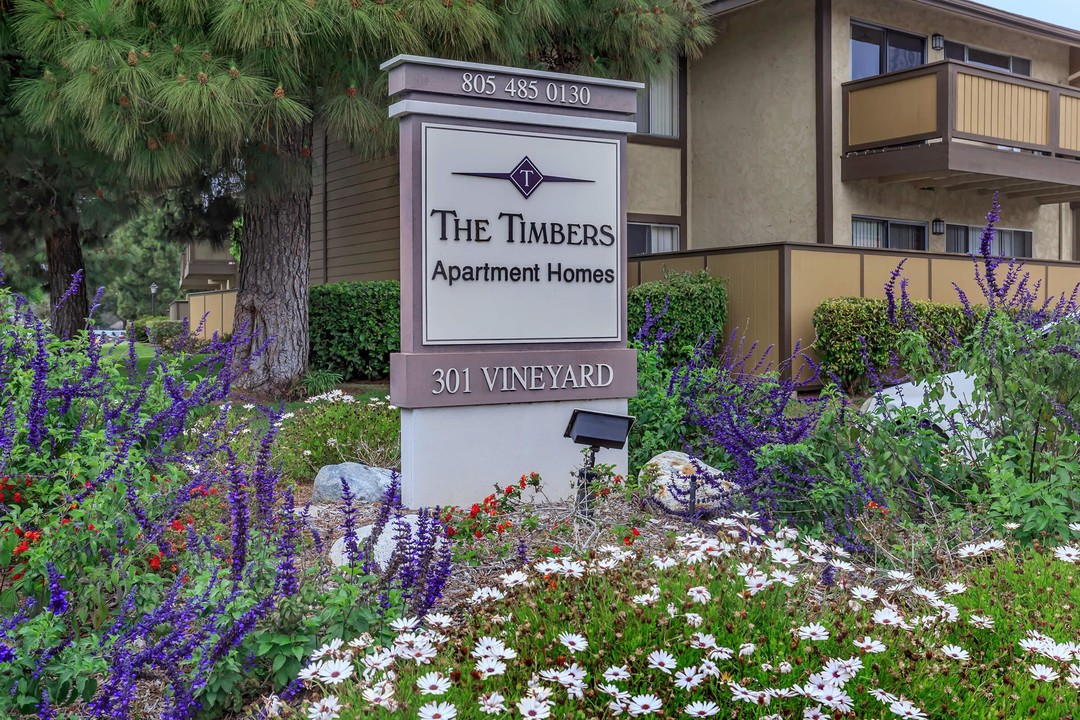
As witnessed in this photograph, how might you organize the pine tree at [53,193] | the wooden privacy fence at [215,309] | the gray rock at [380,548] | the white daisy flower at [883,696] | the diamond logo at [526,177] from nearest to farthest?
1. the white daisy flower at [883,696]
2. the gray rock at [380,548]
3. the diamond logo at [526,177]
4. the pine tree at [53,193]
5. the wooden privacy fence at [215,309]

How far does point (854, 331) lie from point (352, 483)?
8.71 m

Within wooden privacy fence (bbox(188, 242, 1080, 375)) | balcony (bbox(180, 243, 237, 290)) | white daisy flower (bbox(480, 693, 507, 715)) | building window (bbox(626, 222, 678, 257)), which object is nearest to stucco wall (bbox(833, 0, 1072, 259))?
wooden privacy fence (bbox(188, 242, 1080, 375))

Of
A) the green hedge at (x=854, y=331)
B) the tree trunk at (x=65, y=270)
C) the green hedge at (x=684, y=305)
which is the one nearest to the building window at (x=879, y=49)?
the green hedge at (x=854, y=331)

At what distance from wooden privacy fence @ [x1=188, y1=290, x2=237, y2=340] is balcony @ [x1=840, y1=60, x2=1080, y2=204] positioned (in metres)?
13.8

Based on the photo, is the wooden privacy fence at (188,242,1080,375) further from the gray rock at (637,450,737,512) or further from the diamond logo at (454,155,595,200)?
the gray rock at (637,450,737,512)

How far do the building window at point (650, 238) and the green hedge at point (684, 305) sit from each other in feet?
10.4

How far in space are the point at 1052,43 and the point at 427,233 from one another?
18.1 meters

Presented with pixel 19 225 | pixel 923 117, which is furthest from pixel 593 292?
pixel 19 225

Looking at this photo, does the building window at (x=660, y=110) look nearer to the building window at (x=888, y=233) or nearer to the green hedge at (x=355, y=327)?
the building window at (x=888, y=233)

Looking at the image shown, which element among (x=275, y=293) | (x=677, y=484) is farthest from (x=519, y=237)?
(x=275, y=293)

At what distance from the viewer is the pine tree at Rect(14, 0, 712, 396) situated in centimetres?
877

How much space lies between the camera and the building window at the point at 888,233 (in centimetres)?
1628

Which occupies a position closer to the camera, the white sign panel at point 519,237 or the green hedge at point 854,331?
the white sign panel at point 519,237

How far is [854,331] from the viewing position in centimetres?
1273
